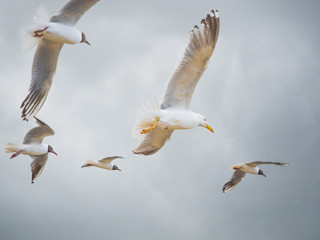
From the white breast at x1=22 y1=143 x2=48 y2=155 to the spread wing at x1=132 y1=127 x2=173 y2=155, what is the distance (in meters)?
2.85

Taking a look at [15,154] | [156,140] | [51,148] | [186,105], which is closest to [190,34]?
[186,105]

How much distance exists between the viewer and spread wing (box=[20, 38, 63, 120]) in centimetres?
927

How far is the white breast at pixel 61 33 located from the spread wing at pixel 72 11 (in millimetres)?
128

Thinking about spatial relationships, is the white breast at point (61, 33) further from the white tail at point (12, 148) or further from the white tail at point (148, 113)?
the white tail at point (12, 148)

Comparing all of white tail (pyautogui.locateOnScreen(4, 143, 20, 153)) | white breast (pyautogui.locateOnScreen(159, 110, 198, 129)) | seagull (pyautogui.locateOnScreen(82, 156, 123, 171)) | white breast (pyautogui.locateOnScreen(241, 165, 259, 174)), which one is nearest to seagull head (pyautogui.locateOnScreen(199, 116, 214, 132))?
white breast (pyautogui.locateOnScreen(159, 110, 198, 129))

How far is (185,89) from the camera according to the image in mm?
8688

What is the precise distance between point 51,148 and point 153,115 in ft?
17.0

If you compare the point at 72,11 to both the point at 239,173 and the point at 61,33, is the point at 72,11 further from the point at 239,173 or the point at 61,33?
the point at 239,173

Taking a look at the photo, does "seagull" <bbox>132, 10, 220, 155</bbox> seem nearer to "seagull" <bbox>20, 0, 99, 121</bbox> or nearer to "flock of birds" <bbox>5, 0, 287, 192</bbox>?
"flock of birds" <bbox>5, 0, 287, 192</bbox>

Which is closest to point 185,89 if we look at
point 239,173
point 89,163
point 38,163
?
point 239,173

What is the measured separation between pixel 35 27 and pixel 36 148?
12.0 feet

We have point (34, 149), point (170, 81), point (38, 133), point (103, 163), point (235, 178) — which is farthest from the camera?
point (103, 163)

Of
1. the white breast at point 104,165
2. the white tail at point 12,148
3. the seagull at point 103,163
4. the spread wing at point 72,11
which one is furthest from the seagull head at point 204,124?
the white breast at point 104,165

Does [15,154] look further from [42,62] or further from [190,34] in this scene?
[190,34]
